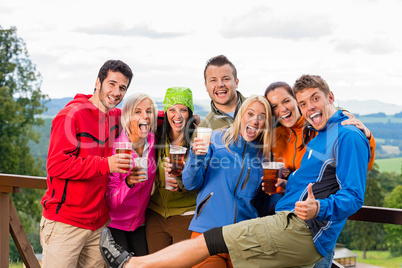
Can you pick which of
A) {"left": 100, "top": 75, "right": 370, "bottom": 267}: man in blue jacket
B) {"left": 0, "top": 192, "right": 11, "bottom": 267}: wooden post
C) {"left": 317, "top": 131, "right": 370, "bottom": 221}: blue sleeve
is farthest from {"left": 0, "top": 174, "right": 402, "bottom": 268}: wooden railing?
{"left": 317, "top": 131, "right": 370, "bottom": 221}: blue sleeve

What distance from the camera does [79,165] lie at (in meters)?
2.64

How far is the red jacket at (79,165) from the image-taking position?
8.71 feet

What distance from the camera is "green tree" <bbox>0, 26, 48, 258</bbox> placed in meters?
21.9

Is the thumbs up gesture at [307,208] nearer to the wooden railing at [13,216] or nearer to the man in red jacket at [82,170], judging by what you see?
the man in red jacket at [82,170]

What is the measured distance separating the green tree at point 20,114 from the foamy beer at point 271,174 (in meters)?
21.5

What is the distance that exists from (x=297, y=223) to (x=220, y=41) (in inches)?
1991

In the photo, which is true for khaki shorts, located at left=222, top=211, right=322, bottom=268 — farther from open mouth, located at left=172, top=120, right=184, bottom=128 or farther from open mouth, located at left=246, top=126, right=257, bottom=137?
open mouth, located at left=172, top=120, right=184, bottom=128

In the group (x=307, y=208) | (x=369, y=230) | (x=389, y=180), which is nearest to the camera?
(x=307, y=208)

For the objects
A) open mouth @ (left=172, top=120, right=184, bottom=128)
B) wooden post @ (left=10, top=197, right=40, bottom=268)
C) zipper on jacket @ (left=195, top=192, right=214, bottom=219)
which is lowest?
wooden post @ (left=10, top=197, right=40, bottom=268)

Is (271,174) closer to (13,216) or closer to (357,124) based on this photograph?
(357,124)

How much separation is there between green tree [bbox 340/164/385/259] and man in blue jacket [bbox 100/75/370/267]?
33.6 metres

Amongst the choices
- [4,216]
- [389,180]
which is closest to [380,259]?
[389,180]

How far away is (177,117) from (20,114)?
71.9 feet

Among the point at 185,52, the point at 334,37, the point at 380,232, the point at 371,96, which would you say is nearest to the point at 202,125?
the point at 380,232
